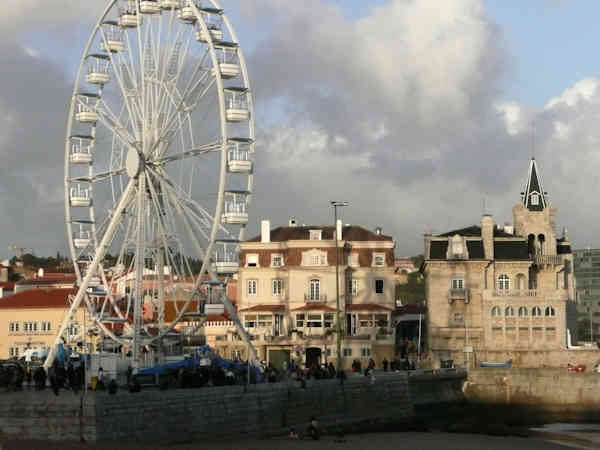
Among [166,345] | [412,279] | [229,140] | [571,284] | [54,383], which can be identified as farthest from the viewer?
[412,279]

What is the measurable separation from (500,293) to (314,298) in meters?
14.5

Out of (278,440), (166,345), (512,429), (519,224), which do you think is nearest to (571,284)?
(519,224)

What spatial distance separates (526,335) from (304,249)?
18410 mm

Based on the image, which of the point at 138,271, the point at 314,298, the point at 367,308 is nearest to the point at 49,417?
the point at 138,271

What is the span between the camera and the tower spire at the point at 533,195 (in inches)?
3866

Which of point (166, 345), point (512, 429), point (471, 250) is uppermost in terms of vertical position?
point (471, 250)

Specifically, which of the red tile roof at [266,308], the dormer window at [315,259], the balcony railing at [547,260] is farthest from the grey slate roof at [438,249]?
the red tile roof at [266,308]

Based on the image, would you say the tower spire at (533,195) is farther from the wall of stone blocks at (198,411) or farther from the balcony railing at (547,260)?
the wall of stone blocks at (198,411)

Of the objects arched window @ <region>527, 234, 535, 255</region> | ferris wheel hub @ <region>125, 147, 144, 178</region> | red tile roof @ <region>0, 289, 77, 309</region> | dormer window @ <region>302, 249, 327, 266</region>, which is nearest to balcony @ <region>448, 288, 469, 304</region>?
arched window @ <region>527, 234, 535, 255</region>

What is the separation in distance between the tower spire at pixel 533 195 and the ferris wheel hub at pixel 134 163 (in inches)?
1744

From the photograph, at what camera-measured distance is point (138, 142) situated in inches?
2509

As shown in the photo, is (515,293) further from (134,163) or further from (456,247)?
(134,163)

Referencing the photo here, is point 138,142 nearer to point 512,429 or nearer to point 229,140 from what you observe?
point 229,140

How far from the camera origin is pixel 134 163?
63.0m
